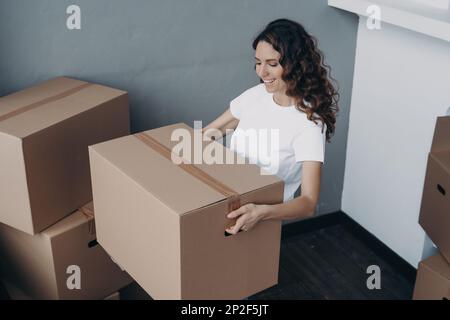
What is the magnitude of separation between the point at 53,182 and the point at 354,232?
5.37 feet

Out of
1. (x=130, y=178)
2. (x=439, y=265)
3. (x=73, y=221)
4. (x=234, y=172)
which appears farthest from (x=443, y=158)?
(x=73, y=221)

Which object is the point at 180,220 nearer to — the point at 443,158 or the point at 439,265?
the point at 443,158

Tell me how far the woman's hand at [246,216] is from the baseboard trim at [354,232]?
140 cm

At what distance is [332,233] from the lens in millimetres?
2832

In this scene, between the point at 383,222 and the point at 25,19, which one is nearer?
the point at 25,19

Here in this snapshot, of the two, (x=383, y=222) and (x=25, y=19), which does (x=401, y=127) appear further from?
(x=25, y=19)

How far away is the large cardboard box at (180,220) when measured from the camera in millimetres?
1259

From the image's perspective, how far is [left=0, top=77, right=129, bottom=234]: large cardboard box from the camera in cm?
158

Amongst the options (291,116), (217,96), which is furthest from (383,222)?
(291,116)

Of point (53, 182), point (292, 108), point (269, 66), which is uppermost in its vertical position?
point (269, 66)

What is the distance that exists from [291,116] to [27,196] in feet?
2.60

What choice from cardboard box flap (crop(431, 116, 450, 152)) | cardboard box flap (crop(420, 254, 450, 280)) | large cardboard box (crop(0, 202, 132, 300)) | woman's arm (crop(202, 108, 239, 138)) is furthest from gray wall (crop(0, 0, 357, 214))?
cardboard box flap (crop(420, 254, 450, 280))

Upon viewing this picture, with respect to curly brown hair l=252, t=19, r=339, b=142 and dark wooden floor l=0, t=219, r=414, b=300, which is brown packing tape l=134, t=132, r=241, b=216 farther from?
dark wooden floor l=0, t=219, r=414, b=300

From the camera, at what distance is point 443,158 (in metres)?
1.88
